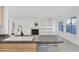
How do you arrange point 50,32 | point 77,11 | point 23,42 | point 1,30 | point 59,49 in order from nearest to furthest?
point 23,42 → point 59,49 → point 1,30 → point 77,11 → point 50,32

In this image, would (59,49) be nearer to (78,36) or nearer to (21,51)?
(21,51)

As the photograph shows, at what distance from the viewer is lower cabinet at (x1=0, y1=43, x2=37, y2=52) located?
2.70 meters

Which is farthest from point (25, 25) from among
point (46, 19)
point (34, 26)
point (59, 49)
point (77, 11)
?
point (59, 49)

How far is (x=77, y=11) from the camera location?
23.7 feet

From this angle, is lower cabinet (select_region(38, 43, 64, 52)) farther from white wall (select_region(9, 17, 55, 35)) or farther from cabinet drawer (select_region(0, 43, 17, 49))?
white wall (select_region(9, 17, 55, 35))

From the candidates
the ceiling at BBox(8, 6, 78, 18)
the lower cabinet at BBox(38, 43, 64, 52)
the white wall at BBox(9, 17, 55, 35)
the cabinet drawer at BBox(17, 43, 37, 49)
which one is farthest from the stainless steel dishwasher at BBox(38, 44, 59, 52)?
the white wall at BBox(9, 17, 55, 35)

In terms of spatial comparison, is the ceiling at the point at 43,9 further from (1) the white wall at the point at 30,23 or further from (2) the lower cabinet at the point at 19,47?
(1) the white wall at the point at 30,23

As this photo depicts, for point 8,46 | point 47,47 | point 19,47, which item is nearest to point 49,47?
point 47,47

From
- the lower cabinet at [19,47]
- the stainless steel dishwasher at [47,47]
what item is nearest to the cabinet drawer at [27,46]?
the lower cabinet at [19,47]

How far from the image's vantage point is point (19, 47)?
2.71m

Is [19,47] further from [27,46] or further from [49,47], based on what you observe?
[49,47]

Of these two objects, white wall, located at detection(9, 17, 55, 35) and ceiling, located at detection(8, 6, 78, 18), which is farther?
white wall, located at detection(9, 17, 55, 35)

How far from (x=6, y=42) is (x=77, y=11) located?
552cm

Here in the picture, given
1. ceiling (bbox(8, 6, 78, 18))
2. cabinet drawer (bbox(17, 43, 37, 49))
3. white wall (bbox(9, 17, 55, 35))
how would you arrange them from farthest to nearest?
white wall (bbox(9, 17, 55, 35))
ceiling (bbox(8, 6, 78, 18))
cabinet drawer (bbox(17, 43, 37, 49))
